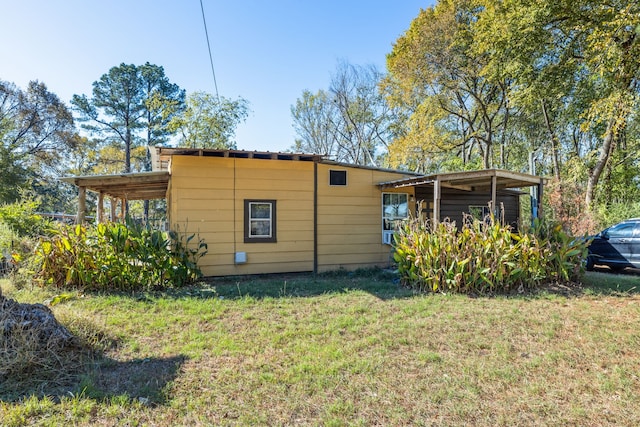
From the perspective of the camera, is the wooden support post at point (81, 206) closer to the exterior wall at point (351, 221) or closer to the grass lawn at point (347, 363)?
the grass lawn at point (347, 363)

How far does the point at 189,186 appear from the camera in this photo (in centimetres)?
685

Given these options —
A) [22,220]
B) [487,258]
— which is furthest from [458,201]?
[22,220]

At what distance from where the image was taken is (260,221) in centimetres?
741

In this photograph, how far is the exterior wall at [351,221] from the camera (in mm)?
7840

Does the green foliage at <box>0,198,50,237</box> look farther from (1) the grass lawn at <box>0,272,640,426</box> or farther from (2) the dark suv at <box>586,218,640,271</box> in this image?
(2) the dark suv at <box>586,218,640,271</box>

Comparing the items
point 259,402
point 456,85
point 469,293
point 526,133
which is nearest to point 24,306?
point 259,402

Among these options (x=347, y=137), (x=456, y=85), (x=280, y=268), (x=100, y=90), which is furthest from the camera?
(x=347, y=137)

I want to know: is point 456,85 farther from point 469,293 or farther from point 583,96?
point 469,293

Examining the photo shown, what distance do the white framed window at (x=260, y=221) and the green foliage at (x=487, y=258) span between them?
2.93 meters

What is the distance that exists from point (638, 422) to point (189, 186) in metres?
7.00

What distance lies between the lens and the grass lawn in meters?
2.27

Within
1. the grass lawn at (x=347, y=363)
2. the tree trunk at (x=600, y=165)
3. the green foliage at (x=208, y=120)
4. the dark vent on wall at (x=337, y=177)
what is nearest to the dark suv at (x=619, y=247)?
the grass lawn at (x=347, y=363)

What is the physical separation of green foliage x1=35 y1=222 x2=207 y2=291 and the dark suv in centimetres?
926

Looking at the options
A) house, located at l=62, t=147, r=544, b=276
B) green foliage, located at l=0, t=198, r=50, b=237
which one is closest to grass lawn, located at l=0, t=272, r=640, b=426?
house, located at l=62, t=147, r=544, b=276
